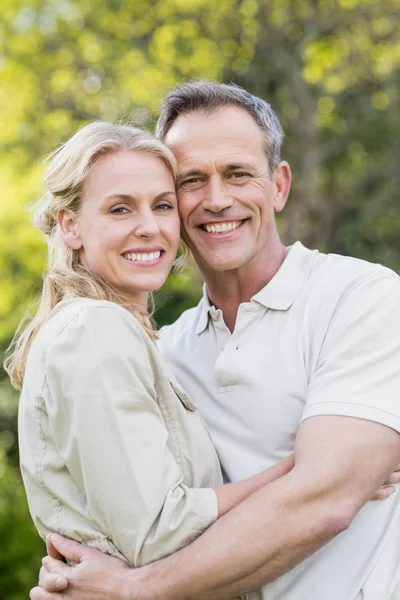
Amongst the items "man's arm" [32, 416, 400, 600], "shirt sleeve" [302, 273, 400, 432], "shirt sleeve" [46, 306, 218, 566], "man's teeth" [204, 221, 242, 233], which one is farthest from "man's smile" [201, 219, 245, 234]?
"man's arm" [32, 416, 400, 600]

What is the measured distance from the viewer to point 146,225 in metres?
2.82

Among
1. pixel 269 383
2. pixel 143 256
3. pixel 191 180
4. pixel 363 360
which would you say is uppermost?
pixel 191 180

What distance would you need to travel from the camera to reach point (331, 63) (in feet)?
57.1

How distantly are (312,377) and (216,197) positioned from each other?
0.86 metres

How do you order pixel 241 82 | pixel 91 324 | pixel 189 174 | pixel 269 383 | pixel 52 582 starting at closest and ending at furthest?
pixel 91 324 < pixel 52 582 < pixel 269 383 < pixel 189 174 < pixel 241 82

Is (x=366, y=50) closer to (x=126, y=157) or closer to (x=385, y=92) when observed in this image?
(x=385, y=92)

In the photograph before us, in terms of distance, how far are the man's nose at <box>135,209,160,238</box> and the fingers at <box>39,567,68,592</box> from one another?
1.09 metres

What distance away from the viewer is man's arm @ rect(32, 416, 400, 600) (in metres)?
2.30

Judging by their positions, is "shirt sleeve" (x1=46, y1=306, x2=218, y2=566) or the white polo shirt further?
the white polo shirt

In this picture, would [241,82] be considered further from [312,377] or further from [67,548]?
[67,548]

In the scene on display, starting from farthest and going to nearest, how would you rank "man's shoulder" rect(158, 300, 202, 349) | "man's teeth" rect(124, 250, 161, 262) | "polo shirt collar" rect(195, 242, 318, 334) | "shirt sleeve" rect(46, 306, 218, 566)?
"man's shoulder" rect(158, 300, 202, 349)
"polo shirt collar" rect(195, 242, 318, 334)
"man's teeth" rect(124, 250, 161, 262)
"shirt sleeve" rect(46, 306, 218, 566)

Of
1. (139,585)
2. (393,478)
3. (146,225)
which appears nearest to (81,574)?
(139,585)

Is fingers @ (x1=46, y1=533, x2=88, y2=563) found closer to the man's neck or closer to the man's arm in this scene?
the man's arm

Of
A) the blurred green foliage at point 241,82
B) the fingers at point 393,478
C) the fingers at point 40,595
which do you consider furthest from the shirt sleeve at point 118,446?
the blurred green foliage at point 241,82
